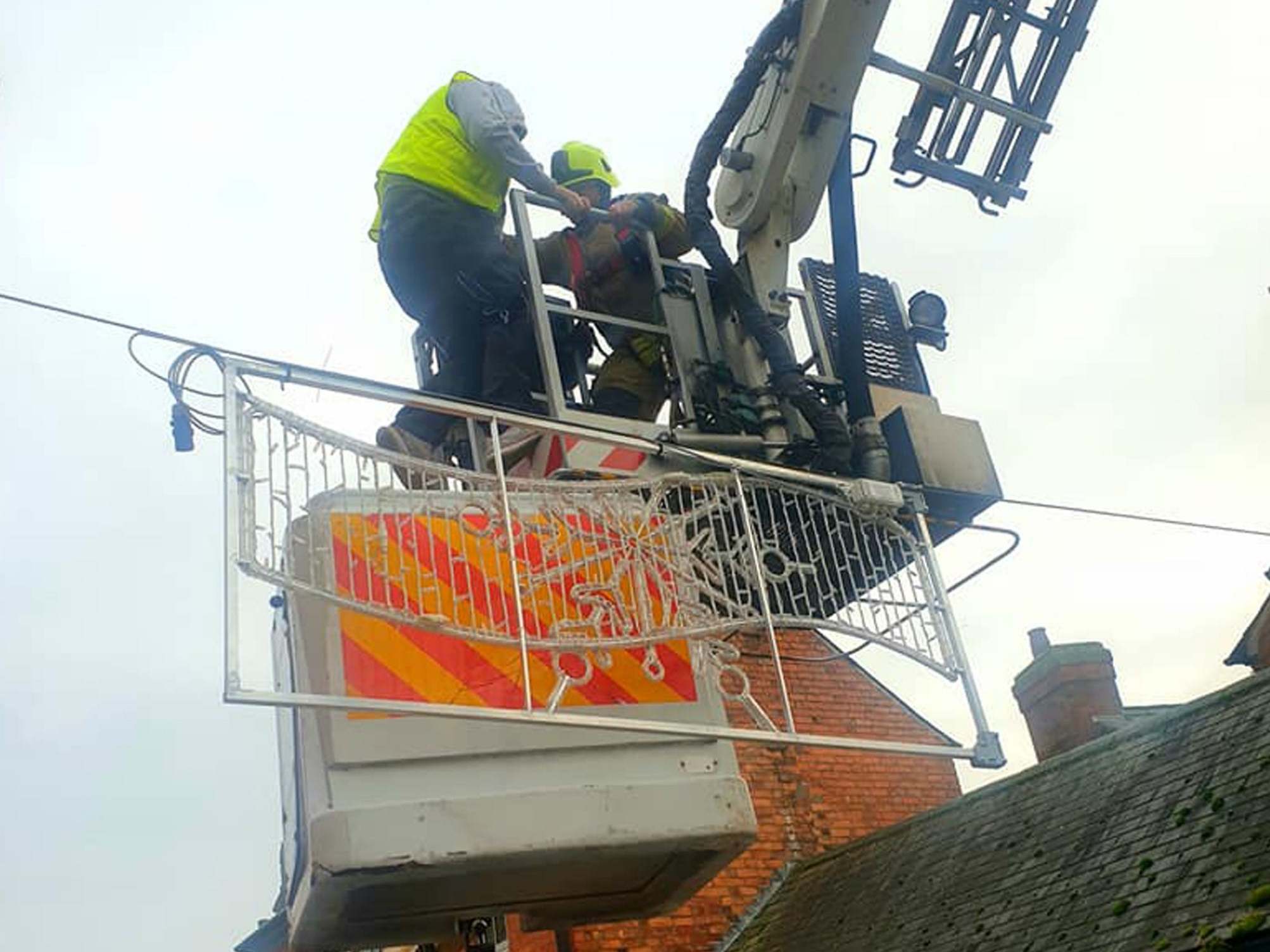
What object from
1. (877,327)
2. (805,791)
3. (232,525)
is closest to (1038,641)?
(805,791)

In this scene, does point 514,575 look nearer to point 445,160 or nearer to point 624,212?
point 445,160

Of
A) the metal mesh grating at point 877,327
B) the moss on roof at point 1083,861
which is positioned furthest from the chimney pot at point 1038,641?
the metal mesh grating at point 877,327

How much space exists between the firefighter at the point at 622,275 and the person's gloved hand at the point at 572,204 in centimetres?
22

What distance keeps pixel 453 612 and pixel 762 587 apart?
3.80 ft

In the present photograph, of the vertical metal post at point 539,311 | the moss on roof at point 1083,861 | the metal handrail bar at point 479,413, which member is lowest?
the moss on roof at point 1083,861

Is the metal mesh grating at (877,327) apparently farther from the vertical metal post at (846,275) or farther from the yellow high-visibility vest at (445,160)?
the yellow high-visibility vest at (445,160)

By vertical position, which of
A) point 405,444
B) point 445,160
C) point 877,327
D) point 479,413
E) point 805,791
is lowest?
point 479,413

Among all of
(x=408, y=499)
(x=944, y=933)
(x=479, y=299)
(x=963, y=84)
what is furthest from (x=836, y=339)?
(x=944, y=933)

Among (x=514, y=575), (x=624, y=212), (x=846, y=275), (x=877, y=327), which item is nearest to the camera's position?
(x=514, y=575)

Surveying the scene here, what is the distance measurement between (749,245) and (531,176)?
160 cm

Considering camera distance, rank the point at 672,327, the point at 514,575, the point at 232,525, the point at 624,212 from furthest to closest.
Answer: the point at 624,212
the point at 672,327
the point at 514,575
the point at 232,525

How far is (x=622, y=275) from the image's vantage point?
6.25 m

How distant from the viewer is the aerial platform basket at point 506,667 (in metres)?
4.09

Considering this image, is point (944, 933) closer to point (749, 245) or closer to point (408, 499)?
→ point (749, 245)
